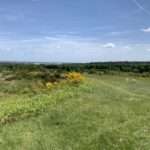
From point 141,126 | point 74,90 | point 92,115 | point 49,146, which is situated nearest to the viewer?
point 49,146

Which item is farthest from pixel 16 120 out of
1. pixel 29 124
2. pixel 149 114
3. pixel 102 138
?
pixel 149 114

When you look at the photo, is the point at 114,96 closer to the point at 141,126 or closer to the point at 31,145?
the point at 141,126

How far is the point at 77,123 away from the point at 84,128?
30.1 inches

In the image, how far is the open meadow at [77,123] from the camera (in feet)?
31.3

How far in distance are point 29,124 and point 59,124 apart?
1.06 metres

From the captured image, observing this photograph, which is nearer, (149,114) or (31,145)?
(31,145)

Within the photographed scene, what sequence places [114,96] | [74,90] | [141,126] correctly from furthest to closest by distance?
[74,90] < [114,96] < [141,126]

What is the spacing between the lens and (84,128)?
1124cm

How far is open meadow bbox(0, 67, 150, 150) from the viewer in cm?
955

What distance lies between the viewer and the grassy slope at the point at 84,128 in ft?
31.2

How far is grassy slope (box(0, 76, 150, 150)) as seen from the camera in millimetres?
9500

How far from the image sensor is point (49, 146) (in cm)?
945

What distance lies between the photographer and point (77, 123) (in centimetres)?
1197

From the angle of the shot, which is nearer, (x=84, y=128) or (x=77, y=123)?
(x=84, y=128)
